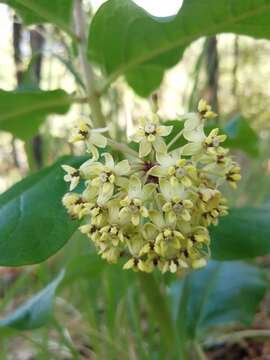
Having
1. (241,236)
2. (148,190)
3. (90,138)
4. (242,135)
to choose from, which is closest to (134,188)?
(148,190)

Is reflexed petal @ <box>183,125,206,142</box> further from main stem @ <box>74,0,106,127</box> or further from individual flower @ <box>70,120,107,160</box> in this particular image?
main stem @ <box>74,0,106,127</box>

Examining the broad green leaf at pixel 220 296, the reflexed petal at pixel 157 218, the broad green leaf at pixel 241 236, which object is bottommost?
the broad green leaf at pixel 220 296

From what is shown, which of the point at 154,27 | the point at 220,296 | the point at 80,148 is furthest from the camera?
the point at 80,148

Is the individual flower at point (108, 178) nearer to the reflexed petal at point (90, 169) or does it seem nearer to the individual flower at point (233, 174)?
the reflexed petal at point (90, 169)

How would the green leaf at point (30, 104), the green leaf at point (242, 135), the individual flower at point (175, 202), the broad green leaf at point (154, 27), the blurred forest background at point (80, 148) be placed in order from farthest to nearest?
the blurred forest background at point (80, 148) → the green leaf at point (242, 135) → the green leaf at point (30, 104) → the broad green leaf at point (154, 27) → the individual flower at point (175, 202)

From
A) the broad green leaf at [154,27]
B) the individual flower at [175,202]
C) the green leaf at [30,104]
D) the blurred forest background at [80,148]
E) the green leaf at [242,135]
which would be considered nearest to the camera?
the individual flower at [175,202]

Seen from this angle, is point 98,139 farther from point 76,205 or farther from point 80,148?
point 80,148

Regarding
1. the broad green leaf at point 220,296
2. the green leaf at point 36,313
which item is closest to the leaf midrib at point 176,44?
the green leaf at point 36,313
